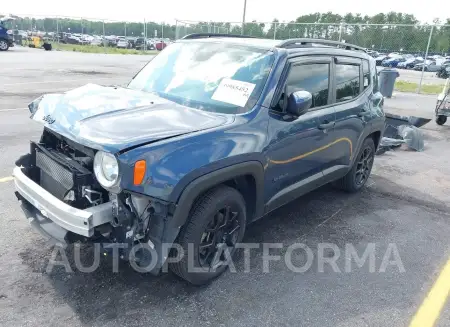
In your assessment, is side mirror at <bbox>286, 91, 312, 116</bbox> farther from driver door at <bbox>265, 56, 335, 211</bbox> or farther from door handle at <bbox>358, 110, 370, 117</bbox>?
door handle at <bbox>358, 110, 370, 117</bbox>

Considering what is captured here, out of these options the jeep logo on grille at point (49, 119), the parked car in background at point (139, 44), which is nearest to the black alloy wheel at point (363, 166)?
the jeep logo on grille at point (49, 119)

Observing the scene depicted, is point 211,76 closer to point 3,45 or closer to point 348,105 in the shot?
point 348,105

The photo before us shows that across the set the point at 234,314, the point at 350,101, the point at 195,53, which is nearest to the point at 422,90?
the point at 350,101

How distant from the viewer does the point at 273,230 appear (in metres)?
4.29

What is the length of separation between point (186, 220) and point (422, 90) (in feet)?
62.4

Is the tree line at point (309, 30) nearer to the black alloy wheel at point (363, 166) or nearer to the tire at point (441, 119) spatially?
the tire at point (441, 119)

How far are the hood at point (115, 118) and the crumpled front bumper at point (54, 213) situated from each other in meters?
0.43

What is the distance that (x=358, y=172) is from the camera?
5.57m

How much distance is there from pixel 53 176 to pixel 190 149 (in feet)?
3.58

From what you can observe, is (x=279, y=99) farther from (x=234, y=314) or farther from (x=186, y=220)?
(x=234, y=314)

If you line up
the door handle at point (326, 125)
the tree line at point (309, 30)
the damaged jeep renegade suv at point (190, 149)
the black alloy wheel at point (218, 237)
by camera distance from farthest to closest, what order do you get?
1. the tree line at point (309, 30)
2. the door handle at point (326, 125)
3. the black alloy wheel at point (218, 237)
4. the damaged jeep renegade suv at point (190, 149)

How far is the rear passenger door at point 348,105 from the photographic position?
449 centimetres

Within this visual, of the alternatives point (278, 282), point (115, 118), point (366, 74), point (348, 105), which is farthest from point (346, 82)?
point (115, 118)

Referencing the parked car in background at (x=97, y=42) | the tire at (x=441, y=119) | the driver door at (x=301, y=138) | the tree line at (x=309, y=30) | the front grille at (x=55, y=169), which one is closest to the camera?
the front grille at (x=55, y=169)
